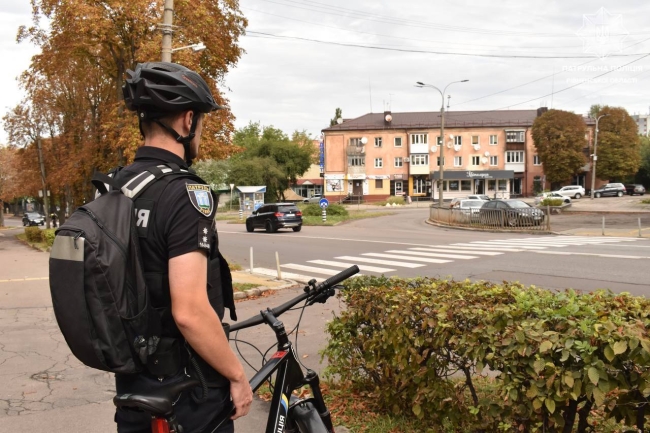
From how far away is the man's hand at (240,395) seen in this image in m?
2.02

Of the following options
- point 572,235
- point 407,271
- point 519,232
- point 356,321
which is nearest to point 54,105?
point 407,271

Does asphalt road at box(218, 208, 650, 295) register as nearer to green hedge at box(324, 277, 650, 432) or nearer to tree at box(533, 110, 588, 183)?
green hedge at box(324, 277, 650, 432)

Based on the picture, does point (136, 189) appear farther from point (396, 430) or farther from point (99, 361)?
point (396, 430)

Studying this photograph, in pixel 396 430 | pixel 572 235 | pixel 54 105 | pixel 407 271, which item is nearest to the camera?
pixel 396 430

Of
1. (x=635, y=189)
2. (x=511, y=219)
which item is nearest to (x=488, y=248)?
(x=511, y=219)

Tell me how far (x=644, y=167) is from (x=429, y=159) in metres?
Result: 27.8

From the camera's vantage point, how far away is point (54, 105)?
2742cm

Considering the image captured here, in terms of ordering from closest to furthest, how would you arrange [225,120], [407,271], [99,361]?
[99,361] < [407,271] < [225,120]

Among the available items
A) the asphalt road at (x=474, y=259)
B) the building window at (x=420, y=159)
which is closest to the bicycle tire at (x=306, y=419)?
the asphalt road at (x=474, y=259)

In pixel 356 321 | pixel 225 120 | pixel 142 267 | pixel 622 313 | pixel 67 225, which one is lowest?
pixel 356 321

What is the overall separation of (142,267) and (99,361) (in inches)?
12.8

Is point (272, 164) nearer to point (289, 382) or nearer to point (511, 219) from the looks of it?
point (511, 219)

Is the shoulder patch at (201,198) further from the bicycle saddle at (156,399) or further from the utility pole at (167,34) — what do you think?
the utility pole at (167,34)

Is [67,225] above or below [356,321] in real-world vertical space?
above
